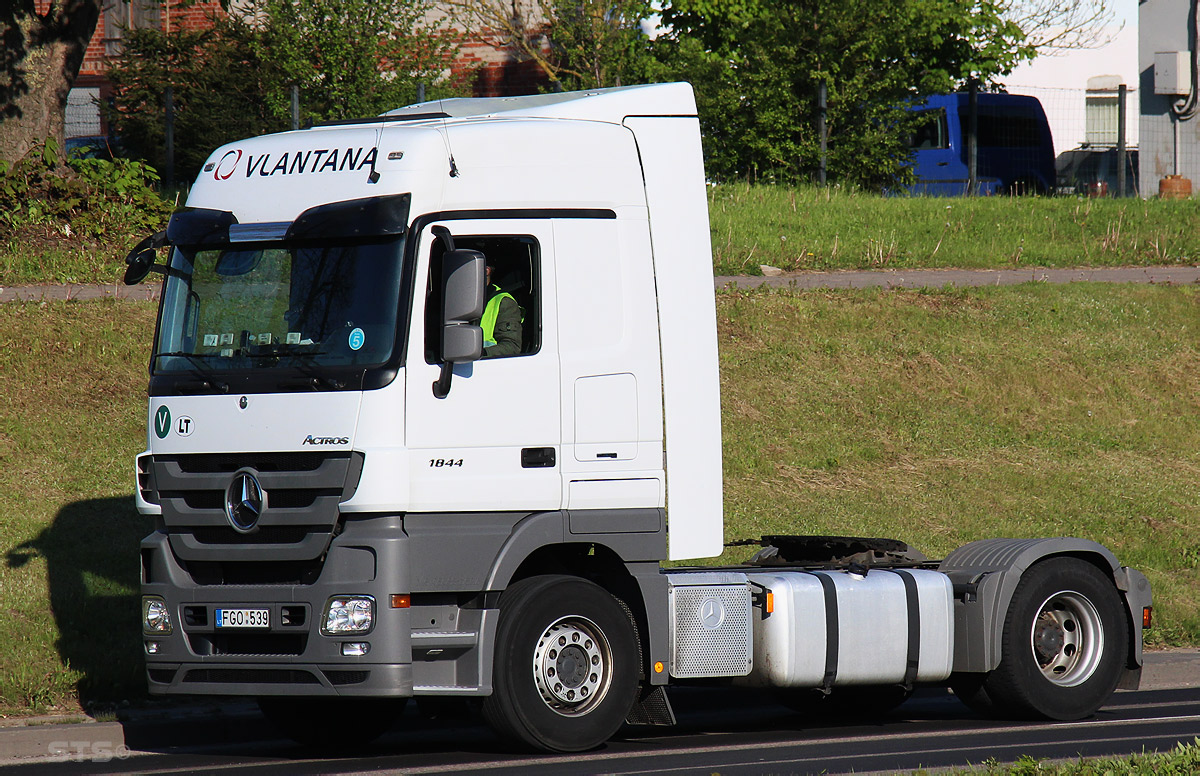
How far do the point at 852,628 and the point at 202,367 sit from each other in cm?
400

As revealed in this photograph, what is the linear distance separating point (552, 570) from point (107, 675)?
3.21 m

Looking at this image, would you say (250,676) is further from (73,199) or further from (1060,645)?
(73,199)

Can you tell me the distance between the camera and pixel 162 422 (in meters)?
8.25

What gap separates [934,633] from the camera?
952 cm

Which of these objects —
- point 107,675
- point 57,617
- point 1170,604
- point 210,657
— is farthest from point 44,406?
point 1170,604

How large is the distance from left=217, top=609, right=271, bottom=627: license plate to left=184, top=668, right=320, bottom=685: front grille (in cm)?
23

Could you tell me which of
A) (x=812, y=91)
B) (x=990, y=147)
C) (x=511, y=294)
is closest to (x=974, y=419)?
(x=511, y=294)

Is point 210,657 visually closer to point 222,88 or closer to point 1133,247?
point 1133,247

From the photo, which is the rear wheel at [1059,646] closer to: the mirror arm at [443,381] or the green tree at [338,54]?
the mirror arm at [443,381]

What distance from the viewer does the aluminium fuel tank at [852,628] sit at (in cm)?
897

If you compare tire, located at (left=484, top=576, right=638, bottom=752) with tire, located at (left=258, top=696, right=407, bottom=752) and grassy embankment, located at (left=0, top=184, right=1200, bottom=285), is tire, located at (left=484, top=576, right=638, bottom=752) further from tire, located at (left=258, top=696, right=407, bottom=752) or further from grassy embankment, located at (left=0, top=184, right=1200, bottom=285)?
grassy embankment, located at (left=0, top=184, right=1200, bottom=285)

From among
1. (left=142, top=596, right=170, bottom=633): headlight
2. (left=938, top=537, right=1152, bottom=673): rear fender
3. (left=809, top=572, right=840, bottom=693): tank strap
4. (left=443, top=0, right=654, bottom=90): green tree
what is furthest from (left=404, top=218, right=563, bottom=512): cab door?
(left=443, top=0, right=654, bottom=90): green tree

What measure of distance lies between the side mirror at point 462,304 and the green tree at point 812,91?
20.2 metres

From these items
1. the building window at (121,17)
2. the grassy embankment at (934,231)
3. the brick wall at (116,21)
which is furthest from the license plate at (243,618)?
the building window at (121,17)
